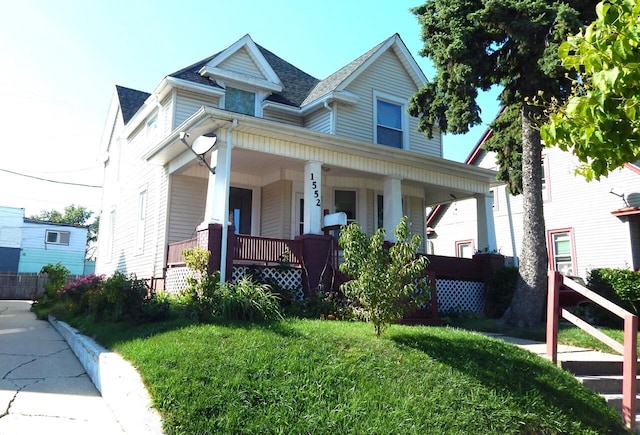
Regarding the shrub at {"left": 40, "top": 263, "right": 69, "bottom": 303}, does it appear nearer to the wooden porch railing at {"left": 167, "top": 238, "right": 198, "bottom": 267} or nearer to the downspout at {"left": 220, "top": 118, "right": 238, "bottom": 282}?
the wooden porch railing at {"left": 167, "top": 238, "right": 198, "bottom": 267}

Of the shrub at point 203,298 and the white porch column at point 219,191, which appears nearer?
the shrub at point 203,298

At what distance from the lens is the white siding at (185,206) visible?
13.4 meters

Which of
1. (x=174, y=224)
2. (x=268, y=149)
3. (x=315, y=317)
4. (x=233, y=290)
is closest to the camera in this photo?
(x=233, y=290)

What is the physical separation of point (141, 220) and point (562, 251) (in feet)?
48.1

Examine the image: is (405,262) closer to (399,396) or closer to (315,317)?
(399,396)

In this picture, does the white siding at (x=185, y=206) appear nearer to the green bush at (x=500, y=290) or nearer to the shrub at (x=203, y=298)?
the shrub at (x=203, y=298)

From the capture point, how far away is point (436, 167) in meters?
14.1

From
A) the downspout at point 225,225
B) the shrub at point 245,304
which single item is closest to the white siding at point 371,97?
the downspout at point 225,225

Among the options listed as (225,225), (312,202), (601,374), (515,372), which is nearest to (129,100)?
(312,202)

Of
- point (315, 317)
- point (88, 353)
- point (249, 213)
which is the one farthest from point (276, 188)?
point (88, 353)

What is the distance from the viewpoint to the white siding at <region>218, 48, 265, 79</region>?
15.5 meters

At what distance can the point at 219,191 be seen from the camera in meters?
10.4

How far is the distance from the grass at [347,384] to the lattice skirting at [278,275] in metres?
3.42

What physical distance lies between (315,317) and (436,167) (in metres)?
6.62
